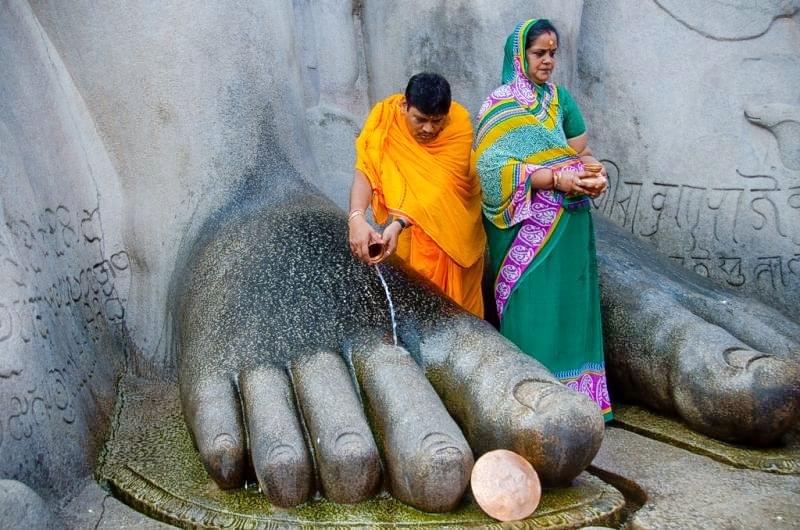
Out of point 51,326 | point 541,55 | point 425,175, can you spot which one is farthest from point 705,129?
point 51,326

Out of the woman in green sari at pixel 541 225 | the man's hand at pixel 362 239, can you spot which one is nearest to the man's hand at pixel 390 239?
the man's hand at pixel 362 239

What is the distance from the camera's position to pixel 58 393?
2.37m

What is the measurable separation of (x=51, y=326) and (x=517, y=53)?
1244 millimetres

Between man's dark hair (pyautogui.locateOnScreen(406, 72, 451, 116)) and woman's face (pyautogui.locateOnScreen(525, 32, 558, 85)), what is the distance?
21 centimetres

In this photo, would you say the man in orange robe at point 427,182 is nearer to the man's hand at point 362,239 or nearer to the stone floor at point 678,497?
the man's hand at point 362,239

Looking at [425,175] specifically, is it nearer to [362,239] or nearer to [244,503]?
[362,239]

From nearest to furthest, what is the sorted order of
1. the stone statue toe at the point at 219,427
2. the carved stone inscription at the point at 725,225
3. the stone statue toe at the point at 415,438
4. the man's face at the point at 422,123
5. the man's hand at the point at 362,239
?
the stone statue toe at the point at 415,438 < the stone statue toe at the point at 219,427 < the man's hand at the point at 362,239 < the man's face at the point at 422,123 < the carved stone inscription at the point at 725,225

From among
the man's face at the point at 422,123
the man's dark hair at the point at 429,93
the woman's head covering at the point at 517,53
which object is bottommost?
the man's face at the point at 422,123

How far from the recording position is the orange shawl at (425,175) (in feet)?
9.23

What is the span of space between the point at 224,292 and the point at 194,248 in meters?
0.27

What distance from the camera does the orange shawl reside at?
2.81 meters

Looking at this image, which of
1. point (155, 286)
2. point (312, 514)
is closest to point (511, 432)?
point (312, 514)

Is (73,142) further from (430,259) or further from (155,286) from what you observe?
(430,259)

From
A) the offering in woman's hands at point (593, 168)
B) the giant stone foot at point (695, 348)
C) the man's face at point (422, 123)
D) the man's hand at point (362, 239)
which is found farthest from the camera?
the man's face at point (422, 123)
